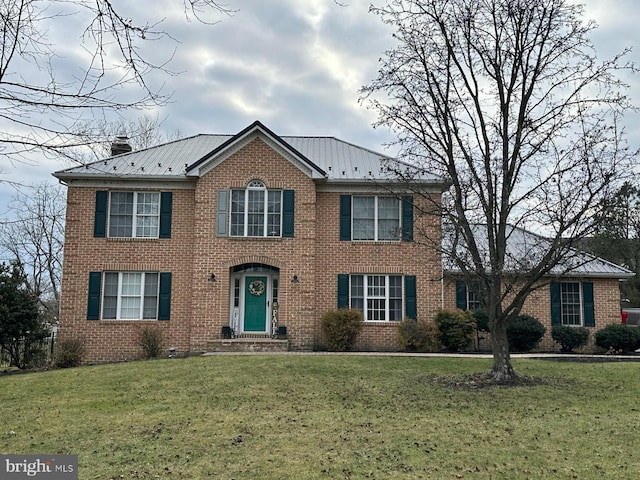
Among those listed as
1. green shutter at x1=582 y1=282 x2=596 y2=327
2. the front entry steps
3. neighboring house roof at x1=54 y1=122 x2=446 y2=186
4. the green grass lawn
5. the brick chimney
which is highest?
neighboring house roof at x1=54 y1=122 x2=446 y2=186

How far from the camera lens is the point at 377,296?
17594 mm

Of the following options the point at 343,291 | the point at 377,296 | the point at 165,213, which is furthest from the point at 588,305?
the point at 165,213

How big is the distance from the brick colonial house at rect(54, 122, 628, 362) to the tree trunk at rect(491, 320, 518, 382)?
6354 mm

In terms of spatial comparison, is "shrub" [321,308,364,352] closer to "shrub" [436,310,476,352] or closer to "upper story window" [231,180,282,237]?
"shrub" [436,310,476,352]

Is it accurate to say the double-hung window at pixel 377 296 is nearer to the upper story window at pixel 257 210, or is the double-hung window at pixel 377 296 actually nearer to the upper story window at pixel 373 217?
the upper story window at pixel 373 217

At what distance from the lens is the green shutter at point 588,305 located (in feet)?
60.6

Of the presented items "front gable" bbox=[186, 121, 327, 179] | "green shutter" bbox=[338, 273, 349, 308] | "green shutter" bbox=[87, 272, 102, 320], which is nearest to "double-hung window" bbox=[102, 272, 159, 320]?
"green shutter" bbox=[87, 272, 102, 320]

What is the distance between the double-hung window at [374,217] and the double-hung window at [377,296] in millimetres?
1393

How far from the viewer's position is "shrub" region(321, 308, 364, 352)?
54.1 feet

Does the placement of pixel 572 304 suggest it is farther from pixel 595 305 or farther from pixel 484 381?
pixel 484 381

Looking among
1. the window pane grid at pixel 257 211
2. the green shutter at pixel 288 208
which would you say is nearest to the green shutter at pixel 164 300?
the window pane grid at pixel 257 211

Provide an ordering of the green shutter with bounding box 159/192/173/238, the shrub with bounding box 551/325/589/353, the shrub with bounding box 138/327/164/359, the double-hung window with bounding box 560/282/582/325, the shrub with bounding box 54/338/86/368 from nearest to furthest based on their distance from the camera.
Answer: the shrub with bounding box 54/338/86/368 < the shrub with bounding box 138/327/164/359 < the green shutter with bounding box 159/192/173/238 < the shrub with bounding box 551/325/589/353 < the double-hung window with bounding box 560/282/582/325

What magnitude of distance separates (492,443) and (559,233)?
5.11 metres

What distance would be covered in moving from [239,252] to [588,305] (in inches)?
490
